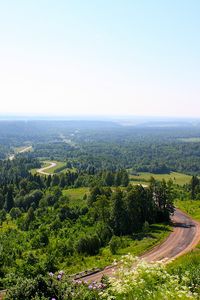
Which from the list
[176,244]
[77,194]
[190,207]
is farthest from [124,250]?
[77,194]

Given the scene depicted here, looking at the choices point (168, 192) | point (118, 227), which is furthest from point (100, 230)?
point (168, 192)

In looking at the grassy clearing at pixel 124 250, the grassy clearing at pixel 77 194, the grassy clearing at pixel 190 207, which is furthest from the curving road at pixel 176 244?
the grassy clearing at pixel 77 194

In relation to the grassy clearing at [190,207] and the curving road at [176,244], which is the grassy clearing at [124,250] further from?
the grassy clearing at [190,207]

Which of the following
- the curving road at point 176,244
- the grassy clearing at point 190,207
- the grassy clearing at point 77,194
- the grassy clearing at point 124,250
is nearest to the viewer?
the curving road at point 176,244

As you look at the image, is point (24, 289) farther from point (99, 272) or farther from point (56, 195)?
point (56, 195)

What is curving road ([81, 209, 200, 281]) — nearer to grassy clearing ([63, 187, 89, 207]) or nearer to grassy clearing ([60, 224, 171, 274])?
grassy clearing ([60, 224, 171, 274])

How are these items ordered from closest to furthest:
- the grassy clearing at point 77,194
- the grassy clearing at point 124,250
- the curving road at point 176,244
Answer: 1. the curving road at point 176,244
2. the grassy clearing at point 124,250
3. the grassy clearing at point 77,194
